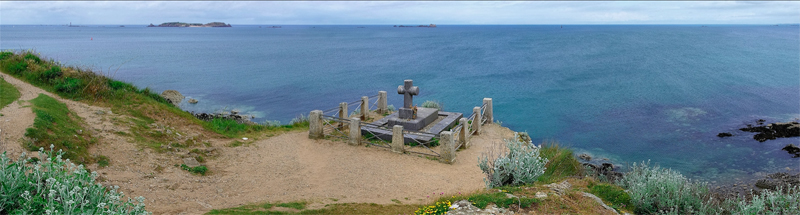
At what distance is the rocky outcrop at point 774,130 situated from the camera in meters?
22.4

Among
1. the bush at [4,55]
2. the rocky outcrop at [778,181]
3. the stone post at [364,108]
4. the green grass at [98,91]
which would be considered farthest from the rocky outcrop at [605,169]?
the bush at [4,55]

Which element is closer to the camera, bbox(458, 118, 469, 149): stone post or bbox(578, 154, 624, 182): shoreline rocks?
bbox(458, 118, 469, 149): stone post

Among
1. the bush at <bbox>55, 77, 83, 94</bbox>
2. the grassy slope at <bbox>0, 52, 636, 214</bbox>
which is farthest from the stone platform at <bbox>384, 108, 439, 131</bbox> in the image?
the bush at <bbox>55, 77, 83, 94</bbox>

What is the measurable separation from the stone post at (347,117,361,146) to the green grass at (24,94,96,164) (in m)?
7.57

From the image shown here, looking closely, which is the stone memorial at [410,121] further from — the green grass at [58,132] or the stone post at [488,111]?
the green grass at [58,132]

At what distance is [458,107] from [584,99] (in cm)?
1019

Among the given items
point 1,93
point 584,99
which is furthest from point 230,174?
point 584,99

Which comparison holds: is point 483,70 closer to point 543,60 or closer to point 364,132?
point 543,60

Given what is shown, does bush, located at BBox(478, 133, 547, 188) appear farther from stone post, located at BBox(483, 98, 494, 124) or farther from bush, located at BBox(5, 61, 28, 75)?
bush, located at BBox(5, 61, 28, 75)

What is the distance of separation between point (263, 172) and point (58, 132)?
17.5 ft

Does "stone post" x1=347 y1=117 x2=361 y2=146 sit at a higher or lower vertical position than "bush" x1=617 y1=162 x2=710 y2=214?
lower

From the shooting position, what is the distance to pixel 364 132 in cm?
1717

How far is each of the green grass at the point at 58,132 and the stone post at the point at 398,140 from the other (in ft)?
27.5

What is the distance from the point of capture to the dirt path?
10578 millimetres
